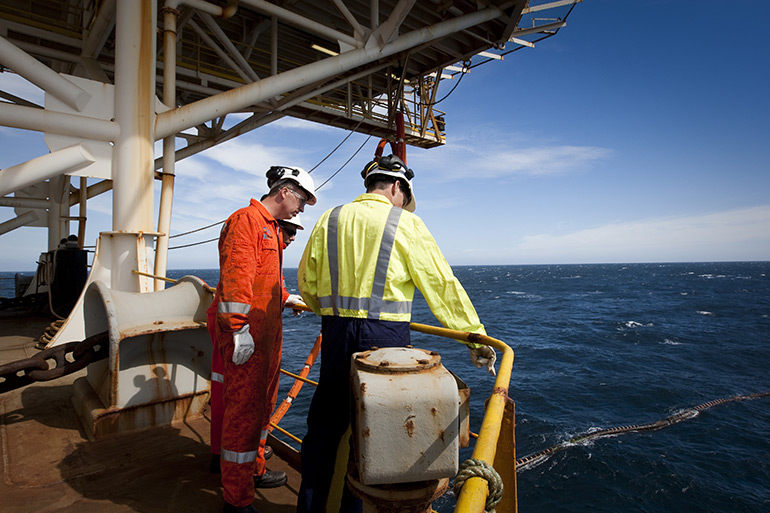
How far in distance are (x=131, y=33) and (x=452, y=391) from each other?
513 cm

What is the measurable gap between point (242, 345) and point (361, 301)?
0.79m

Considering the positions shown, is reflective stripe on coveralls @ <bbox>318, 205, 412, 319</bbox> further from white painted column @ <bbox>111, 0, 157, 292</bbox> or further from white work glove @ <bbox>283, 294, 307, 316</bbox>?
white painted column @ <bbox>111, 0, 157, 292</bbox>

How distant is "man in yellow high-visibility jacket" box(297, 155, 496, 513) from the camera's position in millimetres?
1918

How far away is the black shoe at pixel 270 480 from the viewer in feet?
8.50

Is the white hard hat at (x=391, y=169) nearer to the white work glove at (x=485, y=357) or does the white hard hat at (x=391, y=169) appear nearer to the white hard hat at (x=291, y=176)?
the white hard hat at (x=291, y=176)

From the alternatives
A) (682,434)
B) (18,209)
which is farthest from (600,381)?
(18,209)

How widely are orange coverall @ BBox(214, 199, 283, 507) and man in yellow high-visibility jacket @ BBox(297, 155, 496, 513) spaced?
20.1 inches

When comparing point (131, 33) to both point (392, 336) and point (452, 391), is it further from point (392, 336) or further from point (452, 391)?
point (452, 391)

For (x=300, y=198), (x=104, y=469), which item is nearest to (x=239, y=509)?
(x=104, y=469)

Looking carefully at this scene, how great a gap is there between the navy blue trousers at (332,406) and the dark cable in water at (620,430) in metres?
9.11

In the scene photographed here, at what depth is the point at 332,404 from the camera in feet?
6.49

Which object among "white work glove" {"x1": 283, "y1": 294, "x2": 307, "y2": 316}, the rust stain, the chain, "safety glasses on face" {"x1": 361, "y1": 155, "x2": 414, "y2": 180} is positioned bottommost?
the chain

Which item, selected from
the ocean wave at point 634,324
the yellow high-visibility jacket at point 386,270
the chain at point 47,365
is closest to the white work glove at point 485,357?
the yellow high-visibility jacket at point 386,270

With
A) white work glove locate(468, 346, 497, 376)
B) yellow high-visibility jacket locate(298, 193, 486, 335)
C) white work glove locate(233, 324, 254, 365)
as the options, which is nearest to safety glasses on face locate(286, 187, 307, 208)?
yellow high-visibility jacket locate(298, 193, 486, 335)
